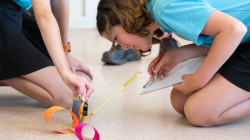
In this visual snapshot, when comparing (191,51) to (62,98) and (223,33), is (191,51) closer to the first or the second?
(223,33)

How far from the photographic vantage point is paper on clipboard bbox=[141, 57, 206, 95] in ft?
3.15

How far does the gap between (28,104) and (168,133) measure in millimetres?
591

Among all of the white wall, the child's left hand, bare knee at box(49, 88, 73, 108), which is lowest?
the white wall

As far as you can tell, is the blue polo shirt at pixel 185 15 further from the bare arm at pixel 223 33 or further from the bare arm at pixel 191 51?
the bare arm at pixel 191 51

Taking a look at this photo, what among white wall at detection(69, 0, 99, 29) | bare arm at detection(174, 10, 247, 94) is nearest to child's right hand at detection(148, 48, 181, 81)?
bare arm at detection(174, 10, 247, 94)

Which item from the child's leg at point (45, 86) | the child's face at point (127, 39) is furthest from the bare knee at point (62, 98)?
the child's face at point (127, 39)

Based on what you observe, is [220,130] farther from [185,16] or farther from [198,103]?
[185,16]

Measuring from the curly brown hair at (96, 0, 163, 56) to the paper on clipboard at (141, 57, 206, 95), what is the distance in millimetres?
191

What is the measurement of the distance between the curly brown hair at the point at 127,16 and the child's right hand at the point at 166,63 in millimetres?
132

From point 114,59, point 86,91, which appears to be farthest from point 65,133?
point 114,59

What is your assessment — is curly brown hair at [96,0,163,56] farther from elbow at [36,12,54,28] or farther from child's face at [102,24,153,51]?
elbow at [36,12,54,28]

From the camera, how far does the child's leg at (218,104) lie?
33.7 inches

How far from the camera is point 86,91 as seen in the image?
0.81m

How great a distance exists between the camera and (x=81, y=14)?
3.31m
